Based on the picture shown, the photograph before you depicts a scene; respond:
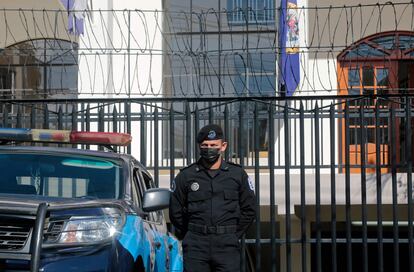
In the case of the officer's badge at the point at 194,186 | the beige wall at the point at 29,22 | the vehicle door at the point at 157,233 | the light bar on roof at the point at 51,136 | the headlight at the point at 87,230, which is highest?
the beige wall at the point at 29,22

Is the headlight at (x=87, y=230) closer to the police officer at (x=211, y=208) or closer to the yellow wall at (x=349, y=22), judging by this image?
the police officer at (x=211, y=208)

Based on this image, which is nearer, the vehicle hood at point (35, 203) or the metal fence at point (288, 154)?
the vehicle hood at point (35, 203)

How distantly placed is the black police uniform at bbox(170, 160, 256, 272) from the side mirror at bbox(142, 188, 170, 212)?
0.81 feet

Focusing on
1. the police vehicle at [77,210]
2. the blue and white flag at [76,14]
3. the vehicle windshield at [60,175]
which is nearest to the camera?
the police vehicle at [77,210]

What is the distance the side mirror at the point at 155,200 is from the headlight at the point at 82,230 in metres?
0.62

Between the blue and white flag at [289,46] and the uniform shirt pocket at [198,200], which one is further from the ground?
the blue and white flag at [289,46]

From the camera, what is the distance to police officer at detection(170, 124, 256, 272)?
5.07 metres

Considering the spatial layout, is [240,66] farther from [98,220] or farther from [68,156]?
[98,220]

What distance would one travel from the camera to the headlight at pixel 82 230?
4.02 metres

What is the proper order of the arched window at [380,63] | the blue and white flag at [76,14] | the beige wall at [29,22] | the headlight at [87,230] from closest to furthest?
the headlight at [87,230], the blue and white flag at [76,14], the arched window at [380,63], the beige wall at [29,22]

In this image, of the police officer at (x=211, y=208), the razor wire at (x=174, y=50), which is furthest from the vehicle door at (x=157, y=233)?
the razor wire at (x=174, y=50)

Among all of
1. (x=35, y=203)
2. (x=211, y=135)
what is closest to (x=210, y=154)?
(x=211, y=135)

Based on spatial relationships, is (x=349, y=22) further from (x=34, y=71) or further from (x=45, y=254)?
(x=45, y=254)

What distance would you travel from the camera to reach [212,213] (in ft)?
16.8
